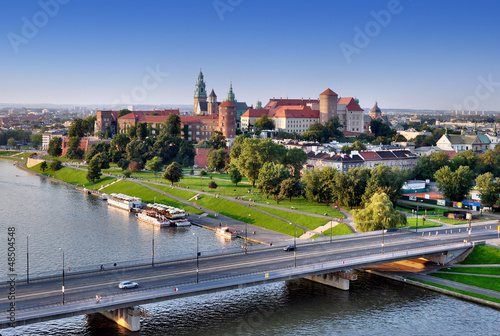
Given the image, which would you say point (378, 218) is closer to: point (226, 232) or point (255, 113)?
point (226, 232)

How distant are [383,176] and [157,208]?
107 feet

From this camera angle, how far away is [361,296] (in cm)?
4625

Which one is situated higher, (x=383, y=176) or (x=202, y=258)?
(x=383, y=176)

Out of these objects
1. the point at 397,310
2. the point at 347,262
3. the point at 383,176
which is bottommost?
the point at 397,310

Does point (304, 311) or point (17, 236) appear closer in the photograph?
point (304, 311)

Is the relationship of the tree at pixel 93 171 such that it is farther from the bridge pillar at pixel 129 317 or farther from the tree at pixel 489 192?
the bridge pillar at pixel 129 317

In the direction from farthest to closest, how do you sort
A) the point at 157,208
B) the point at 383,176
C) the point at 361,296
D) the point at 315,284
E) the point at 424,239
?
the point at 157,208, the point at 383,176, the point at 424,239, the point at 315,284, the point at 361,296

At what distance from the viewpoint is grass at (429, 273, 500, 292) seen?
4744 centimetres

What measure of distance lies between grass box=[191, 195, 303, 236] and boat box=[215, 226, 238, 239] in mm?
4737

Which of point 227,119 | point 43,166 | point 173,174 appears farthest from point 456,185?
point 43,166

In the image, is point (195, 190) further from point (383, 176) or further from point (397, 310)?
point (397, 310)

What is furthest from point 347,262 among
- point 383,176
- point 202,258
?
point 383,176

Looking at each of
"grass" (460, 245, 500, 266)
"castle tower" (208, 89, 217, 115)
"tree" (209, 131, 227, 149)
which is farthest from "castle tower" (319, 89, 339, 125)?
"grass" (460, 245, 500, 266)

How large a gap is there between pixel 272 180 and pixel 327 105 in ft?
261
